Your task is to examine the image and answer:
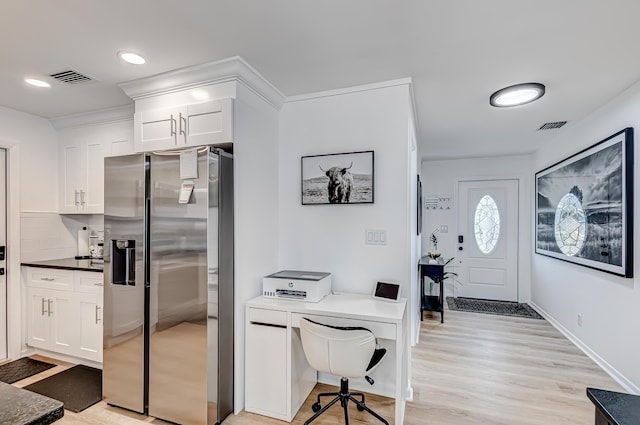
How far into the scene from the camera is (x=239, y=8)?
65.6 inches

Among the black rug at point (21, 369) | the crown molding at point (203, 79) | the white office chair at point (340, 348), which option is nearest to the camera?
the white office chair at point (340, 348)

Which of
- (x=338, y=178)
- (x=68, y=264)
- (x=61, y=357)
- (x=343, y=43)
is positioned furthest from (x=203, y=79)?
(x=61, y=357)

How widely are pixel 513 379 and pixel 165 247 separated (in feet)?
10.1

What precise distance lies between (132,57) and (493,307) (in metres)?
5.51

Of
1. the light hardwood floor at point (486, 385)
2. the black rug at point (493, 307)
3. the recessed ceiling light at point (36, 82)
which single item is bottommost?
the black rug at point (493, 307)

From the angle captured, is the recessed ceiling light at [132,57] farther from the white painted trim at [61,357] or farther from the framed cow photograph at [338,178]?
the white painted trim at [61,357]

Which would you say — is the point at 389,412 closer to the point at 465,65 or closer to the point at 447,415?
the point at 447,415

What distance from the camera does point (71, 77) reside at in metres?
2.47

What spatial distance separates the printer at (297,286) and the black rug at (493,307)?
131 inches

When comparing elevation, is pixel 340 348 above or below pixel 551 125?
below

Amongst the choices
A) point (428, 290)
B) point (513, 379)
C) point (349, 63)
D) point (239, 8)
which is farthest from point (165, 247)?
point (428, 290)

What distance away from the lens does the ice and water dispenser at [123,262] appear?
2283 millimetres

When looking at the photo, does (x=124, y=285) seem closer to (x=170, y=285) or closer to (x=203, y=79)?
(x=170, y=285)

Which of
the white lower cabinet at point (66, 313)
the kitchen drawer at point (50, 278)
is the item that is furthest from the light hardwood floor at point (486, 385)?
the kitchen drawer at point (50, 278)
